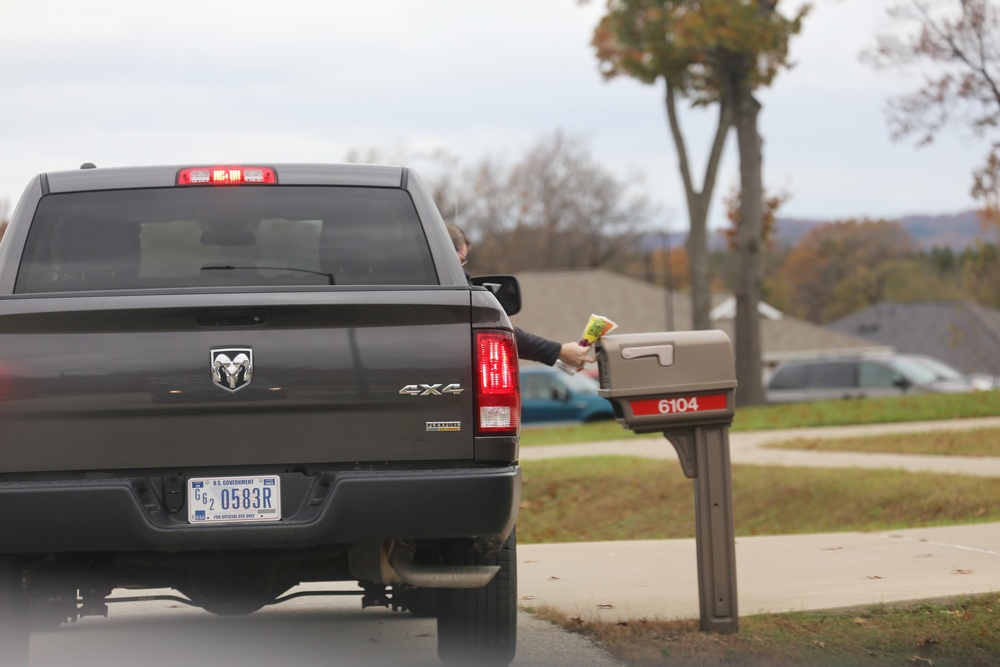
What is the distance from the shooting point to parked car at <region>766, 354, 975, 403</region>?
29.4 metres

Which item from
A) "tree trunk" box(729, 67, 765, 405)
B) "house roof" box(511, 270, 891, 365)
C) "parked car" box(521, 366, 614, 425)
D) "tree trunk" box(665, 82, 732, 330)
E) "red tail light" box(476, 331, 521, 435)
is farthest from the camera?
"house roof" box(511, 270, 891, 365)

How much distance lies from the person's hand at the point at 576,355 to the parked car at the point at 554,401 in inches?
811

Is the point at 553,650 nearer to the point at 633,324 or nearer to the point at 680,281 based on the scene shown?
the point at 633,324

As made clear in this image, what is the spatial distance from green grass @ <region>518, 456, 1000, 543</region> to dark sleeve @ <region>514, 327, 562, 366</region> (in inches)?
198

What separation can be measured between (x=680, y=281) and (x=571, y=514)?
90422 mm

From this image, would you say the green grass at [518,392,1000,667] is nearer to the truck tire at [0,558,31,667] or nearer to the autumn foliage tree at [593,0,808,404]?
the truck tire at [0,558,31,667]

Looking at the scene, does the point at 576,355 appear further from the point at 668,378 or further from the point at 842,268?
the point at 842,268

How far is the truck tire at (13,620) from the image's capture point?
493 cm

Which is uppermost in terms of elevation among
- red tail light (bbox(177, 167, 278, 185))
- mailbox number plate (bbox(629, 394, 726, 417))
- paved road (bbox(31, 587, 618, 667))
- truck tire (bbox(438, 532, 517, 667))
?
red tail light (bbox(177, 167, 278, 185))

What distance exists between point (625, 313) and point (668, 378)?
157 feet

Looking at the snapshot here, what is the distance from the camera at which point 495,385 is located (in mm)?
4707

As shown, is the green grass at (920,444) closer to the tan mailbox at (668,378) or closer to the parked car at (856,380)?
the tan mailbox at (668,378)

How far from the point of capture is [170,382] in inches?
179

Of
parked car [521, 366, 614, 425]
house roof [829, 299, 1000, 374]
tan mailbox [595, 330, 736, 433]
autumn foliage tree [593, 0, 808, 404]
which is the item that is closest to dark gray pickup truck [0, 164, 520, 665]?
tan mailbox [595, 330, 736, 433]
